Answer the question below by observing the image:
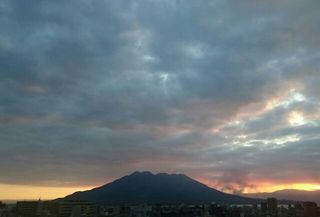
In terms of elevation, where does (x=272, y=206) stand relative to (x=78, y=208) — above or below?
above

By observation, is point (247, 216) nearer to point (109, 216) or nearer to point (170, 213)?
point (170, 213)

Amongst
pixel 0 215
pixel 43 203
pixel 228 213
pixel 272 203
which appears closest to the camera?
pixel 0 215

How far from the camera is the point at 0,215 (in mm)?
110188

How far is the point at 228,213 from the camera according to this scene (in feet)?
472

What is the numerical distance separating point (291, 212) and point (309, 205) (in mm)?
9328

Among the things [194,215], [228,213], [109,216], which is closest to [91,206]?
[109,216]

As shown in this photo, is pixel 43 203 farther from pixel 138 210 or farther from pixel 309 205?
pixel 309 205

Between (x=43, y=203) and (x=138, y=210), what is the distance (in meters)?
31.6

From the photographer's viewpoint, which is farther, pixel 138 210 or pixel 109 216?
pixel 138 210

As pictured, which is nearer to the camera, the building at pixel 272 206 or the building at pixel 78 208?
the building at pixel 78 208

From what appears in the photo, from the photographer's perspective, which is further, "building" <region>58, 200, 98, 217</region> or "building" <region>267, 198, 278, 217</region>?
"building" <region>267, 198, 278, 217</region>

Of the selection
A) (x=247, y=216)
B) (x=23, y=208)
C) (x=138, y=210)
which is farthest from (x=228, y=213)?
(x=23, y=208)

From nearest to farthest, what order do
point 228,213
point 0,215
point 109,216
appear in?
1. point 0,215
2. point 109,216
3. point 228,213

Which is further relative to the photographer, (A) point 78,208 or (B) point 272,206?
(B) point 272,206
